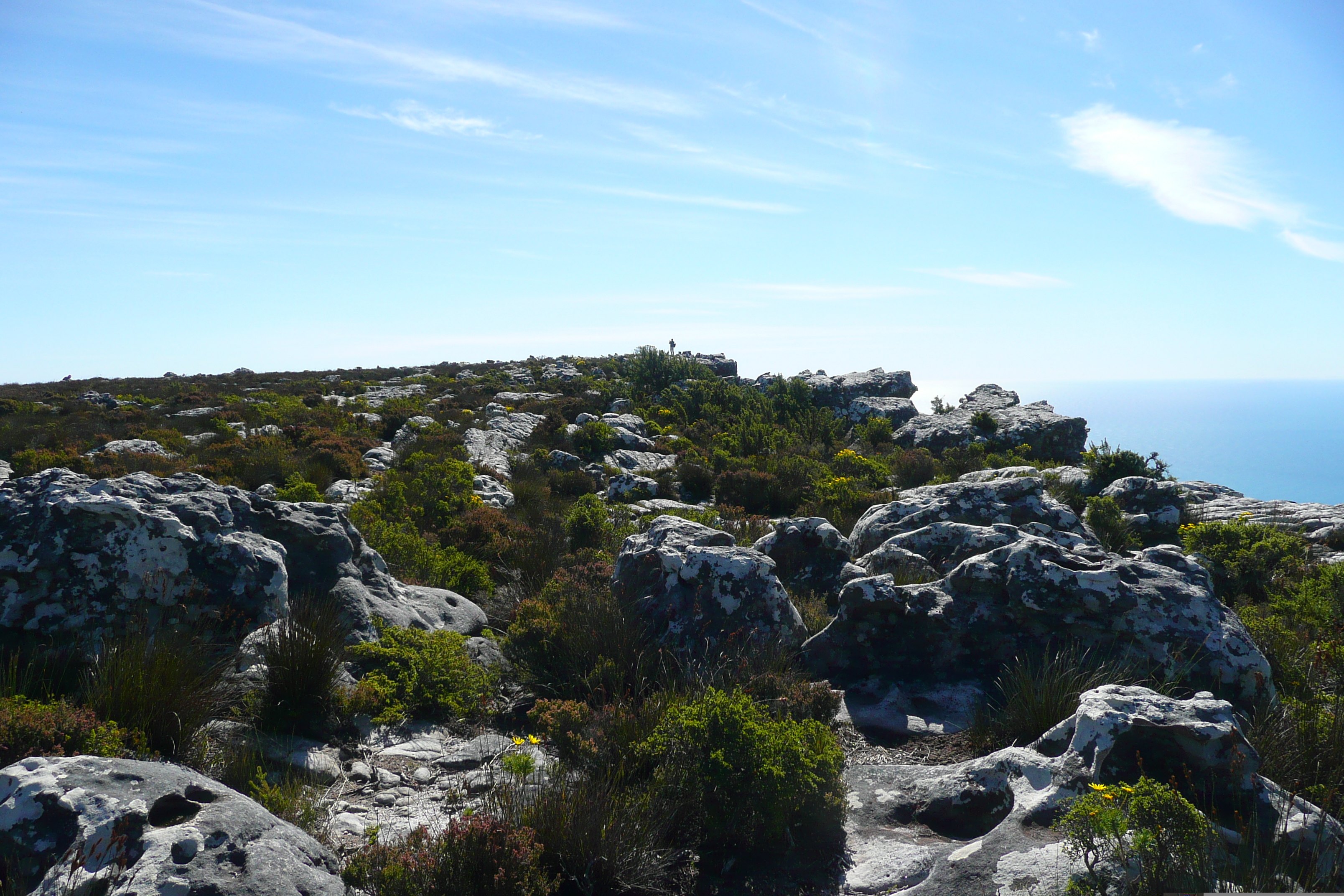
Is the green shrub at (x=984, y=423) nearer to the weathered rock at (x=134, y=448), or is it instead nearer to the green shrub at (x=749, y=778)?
the green shrub at (x=749, y=778)

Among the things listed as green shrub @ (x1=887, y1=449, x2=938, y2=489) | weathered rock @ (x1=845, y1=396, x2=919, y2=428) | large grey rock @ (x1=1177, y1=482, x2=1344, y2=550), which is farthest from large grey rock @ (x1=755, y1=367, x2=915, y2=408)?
A: large grey rock @ (x1=1177, y1=482, x2=1344, y2=550)

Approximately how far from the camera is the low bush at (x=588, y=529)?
10.9 meters

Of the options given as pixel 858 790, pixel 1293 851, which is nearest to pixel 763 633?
pixel 858 790

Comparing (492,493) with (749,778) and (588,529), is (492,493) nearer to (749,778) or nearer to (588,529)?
(588,529)

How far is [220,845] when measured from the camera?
3090 millimetres

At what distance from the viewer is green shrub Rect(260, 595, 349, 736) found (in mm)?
5129

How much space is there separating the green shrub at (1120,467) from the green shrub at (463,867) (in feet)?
48.2

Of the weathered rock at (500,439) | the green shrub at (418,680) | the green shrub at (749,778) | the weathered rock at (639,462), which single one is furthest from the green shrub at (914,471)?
the green shrub at (749,778)

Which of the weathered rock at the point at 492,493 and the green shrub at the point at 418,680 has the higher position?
the weathered rock at the point at 492,493

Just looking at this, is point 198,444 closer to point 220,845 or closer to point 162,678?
point 162,678

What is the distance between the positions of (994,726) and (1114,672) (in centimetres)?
115

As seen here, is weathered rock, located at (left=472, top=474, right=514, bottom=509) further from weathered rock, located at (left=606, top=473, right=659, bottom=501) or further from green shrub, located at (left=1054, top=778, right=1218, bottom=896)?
green shrub, located at (left=1054, top=778, right=1218, bottom=896)

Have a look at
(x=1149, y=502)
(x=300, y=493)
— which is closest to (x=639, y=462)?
(x=300, y=493)

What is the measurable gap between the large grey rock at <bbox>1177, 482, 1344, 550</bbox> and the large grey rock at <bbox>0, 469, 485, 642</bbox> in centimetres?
1363
